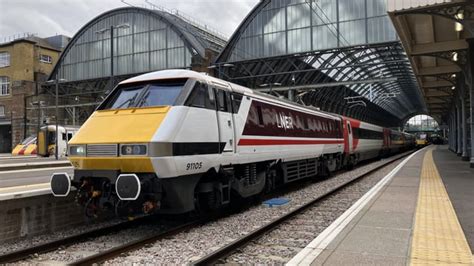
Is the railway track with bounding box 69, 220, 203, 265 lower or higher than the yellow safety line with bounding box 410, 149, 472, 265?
lower

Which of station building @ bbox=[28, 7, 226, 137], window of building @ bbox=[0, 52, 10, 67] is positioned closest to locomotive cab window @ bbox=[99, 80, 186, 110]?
station building @ bbox=[28, 7, 226, 137]

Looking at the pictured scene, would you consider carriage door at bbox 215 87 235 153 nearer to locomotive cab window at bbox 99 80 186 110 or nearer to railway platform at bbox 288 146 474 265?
locomotive cab window at bbox 99 80 186 110

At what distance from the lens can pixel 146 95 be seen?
327 inches

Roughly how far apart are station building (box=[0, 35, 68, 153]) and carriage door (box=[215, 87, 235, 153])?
50.1 m

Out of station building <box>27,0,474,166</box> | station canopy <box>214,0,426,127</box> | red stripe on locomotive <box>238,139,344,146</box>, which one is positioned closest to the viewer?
red stripe on locomotive <box>238,139,344,146</box>

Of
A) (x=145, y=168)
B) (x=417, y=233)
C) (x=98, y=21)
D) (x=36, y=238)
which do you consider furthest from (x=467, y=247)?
(x=98, y=21)

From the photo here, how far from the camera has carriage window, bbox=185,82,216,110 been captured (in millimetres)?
8062

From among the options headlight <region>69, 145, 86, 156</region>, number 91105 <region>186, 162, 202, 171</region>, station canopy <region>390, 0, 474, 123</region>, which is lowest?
number 91105 <region>186, 162, 202, 171</region>

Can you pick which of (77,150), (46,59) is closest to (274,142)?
(77,150)

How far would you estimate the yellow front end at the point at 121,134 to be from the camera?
7.26 m

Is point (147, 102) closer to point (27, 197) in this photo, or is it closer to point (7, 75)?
point (27, 197)

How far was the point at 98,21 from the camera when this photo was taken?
5250cm

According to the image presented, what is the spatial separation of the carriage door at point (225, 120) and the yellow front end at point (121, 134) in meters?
1.61

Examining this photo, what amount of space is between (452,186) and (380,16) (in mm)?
24482
